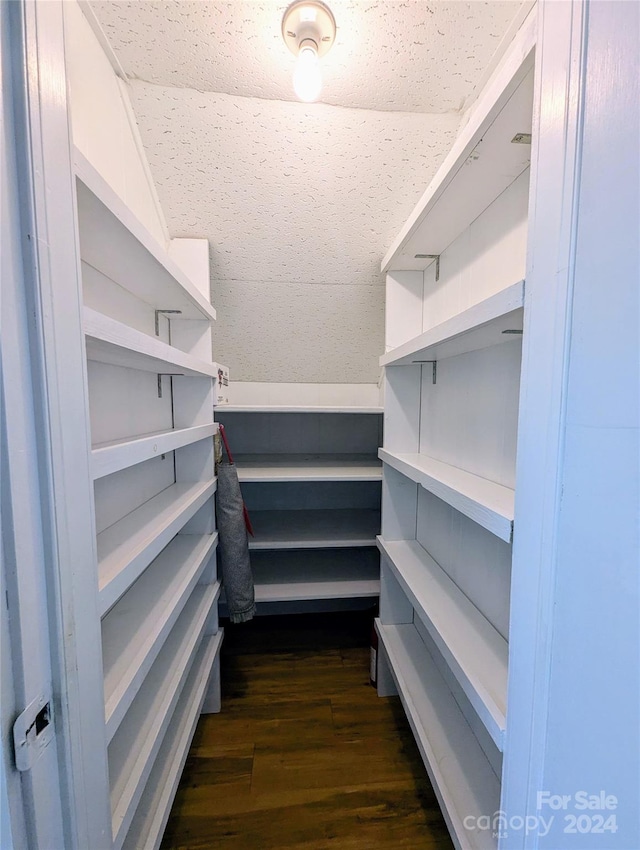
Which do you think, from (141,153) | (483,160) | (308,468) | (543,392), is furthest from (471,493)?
(141,153)

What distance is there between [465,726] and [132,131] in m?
2.26

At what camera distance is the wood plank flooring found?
1.12 metres

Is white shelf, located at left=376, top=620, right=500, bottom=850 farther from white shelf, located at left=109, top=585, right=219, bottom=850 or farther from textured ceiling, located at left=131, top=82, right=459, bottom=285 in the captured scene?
textured ceiling, located at left=131, top=82, right=459, bottom=285

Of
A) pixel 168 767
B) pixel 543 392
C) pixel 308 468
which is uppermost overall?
pixel 543 392

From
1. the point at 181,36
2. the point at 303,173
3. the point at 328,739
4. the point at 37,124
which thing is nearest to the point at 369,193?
the point at 303,173

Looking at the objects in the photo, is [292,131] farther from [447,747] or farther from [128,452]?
[447,747]

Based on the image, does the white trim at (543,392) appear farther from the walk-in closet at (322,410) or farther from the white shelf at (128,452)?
the white shelf at (128,452)

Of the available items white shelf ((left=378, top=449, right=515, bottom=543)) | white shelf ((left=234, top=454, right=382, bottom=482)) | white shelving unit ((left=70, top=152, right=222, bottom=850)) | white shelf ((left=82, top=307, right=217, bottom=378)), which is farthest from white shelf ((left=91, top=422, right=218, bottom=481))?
white shelf ((left=378, top=449, right=515, bottom=543))

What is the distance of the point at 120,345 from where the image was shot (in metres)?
0.72

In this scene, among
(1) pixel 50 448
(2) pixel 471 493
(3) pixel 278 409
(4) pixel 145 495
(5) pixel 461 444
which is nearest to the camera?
(1) pixel 50 448

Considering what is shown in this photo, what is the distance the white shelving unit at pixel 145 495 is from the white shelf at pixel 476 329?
743 millimetres

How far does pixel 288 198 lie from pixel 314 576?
72.7 inches

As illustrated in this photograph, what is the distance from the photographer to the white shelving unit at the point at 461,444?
75 centimetres

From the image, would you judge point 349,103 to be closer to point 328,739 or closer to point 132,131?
point 132,131
